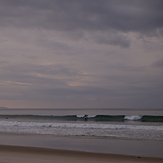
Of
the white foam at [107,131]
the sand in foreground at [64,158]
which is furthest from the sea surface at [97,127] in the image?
the sand in foreground at [64,158]

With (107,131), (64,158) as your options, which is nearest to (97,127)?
(107,131)

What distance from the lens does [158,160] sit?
8695mm

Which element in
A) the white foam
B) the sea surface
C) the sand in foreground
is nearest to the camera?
the sand in foreground

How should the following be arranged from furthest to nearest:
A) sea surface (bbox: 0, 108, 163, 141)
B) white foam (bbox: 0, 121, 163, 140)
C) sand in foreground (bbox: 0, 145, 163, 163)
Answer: sea surface (bbox: 0, 108, 163, 141)
white foam (bbox: 0, 121, 163, 140)
sand in foreground (bbox: 0, 145, 163, 163)

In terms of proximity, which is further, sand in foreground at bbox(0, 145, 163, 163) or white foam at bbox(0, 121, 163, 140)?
white foam at bbox(0, 121, 163, 140)

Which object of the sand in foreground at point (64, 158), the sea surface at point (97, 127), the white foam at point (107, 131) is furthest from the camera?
the sea surface at point (97, 127)

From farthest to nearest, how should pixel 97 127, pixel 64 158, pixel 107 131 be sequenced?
pixel 97 127
pixel 107 131
pixel 64 158

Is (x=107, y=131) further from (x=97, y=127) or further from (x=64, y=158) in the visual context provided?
(x=64, y=158)

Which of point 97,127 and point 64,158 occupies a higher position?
point 97,127

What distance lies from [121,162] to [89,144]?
13.4 ft

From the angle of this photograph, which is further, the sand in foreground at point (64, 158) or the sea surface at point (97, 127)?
the sea surface at point (97, 127)

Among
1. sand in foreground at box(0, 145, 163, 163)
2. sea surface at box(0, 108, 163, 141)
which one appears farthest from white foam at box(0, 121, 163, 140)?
sand in foreground at box(0, 145, 163, 163)

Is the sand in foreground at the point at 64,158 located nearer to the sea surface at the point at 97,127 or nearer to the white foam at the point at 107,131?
the sea surface at the point at 97,127

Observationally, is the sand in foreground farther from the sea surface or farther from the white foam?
the white foam
